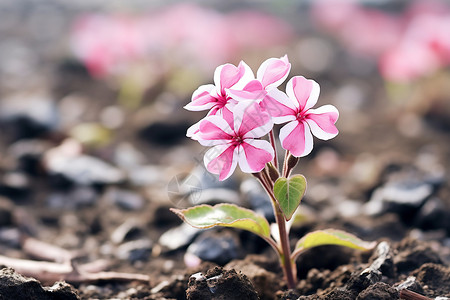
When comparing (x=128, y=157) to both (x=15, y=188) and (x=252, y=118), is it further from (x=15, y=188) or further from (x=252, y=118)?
(x=252, y=118)

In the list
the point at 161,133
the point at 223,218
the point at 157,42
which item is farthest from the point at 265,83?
the point at 157,42

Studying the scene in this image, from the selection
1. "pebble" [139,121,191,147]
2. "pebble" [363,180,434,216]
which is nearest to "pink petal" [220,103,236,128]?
"pebble" [363,180,434,216]

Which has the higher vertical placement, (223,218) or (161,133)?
(161,133)

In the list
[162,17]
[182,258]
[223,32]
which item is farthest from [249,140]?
[162,17]

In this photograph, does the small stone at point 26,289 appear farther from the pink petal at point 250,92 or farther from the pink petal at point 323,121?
the pink petal at point 323,121

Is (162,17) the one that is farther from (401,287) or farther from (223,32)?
(401,287)

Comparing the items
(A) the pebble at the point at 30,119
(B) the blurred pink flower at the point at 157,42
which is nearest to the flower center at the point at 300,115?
(A) the pebble at the point at 30,119

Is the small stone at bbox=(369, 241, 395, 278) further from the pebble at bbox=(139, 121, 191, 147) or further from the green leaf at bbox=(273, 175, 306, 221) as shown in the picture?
the pebble at bbox=(139, 121, 191, 147)
